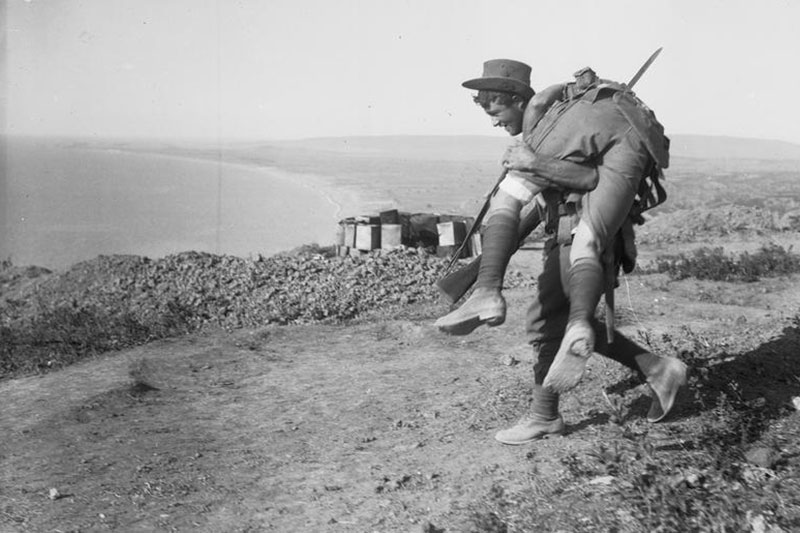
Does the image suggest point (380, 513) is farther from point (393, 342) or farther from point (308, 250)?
point (308, 250)

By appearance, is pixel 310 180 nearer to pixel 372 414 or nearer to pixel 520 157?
pixel 372 414

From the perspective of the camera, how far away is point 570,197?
3.73 m

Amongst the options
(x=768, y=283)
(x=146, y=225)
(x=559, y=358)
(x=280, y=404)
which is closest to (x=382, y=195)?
(x=146, y=225)

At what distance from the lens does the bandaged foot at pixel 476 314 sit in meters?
3.53

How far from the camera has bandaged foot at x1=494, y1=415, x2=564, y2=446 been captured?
4.18 metres

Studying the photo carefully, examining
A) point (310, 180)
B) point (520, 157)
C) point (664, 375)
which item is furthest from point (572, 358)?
point (310, 180)

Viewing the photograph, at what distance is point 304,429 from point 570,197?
2.08 m

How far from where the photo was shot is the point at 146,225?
977 inches

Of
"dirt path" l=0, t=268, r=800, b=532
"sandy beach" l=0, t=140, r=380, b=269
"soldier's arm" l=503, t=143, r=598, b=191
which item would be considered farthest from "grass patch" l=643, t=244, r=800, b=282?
"sandy beach" l=0, t=140, r=380, b=269

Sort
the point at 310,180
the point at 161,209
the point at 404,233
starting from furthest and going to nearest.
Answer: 1. the point at 310,180
2. the point at 161,209
3. the point at 404,233

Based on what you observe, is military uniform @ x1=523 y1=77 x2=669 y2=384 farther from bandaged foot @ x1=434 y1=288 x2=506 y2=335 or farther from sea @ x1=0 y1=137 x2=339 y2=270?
sea @ x1=0 y1=137 x2=339 y2=270

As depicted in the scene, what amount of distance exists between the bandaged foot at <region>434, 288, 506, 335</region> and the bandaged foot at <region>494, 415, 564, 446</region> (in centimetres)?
86

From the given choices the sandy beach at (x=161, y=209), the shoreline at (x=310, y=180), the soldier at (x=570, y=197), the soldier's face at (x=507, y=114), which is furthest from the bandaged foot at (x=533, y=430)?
the shoreline at (x=310, y=180)

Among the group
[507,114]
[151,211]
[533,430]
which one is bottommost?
[151,211]
